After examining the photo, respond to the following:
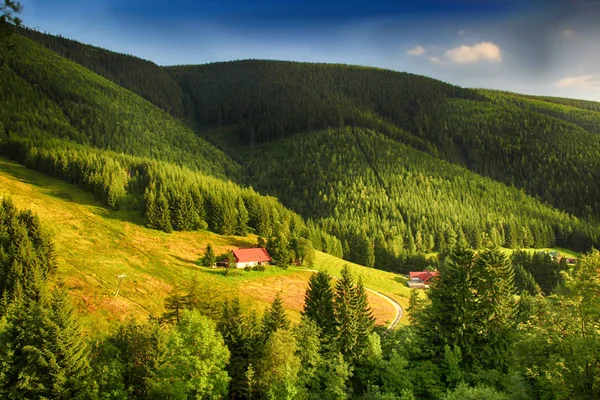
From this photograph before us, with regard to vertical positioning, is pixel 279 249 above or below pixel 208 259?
above

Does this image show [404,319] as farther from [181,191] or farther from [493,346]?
[181,191]

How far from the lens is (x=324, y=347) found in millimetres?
52969

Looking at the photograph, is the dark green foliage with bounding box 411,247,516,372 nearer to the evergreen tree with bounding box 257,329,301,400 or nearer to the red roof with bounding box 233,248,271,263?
the evergreen tree with bounding box 257,329,301,400

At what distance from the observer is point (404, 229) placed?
188375mm

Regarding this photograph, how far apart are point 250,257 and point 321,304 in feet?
154

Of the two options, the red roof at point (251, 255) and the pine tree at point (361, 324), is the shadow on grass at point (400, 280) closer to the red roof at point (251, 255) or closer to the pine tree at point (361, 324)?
the red roof at point (251, 255)

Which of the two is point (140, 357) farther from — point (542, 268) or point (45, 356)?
point (542, 268)

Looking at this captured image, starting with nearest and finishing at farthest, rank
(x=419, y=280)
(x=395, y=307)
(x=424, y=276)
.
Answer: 1. (x=395, y=307)
2. (x=419, y=280)
3. (x=424, y=276)

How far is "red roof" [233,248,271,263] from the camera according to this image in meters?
101

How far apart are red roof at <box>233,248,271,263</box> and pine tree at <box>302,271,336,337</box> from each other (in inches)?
1708

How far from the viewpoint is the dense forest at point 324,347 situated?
33.8m

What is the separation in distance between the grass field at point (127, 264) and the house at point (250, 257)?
348 centimetres

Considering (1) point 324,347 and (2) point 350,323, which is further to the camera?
→ (2) point 350,323

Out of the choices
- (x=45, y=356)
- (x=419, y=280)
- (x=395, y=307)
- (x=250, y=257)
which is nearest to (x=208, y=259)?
(x=250, y=257)
